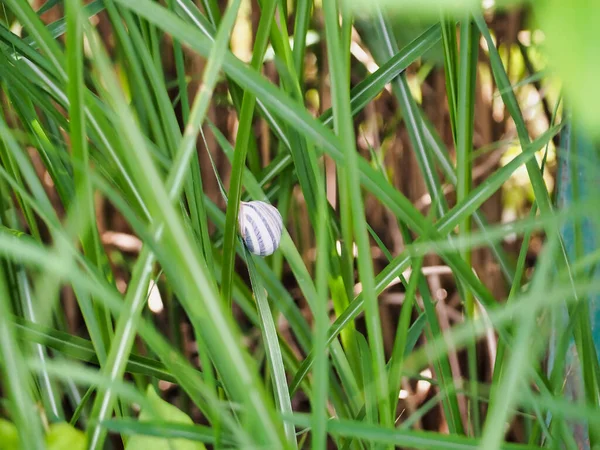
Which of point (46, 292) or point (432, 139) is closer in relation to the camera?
point (46, 292)

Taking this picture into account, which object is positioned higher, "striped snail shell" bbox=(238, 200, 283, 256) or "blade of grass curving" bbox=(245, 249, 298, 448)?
"striped snail shell" bbox=(238, 200, 283, 256)

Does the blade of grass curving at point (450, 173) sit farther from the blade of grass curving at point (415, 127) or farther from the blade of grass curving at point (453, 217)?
the blade of grass curving at point (453, 217)

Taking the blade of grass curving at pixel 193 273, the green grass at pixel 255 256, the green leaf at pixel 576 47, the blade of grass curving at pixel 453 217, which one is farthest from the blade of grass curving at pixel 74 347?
the green leaf at pixel 576 47

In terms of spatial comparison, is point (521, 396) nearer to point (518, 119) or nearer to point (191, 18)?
point (518, 119)

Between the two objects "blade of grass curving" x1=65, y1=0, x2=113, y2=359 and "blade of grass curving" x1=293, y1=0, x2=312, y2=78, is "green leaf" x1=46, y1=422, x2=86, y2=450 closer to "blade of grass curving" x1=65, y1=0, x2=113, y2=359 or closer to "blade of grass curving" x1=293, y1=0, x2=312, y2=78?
"blade of grass curving" x1=65, y1=0, x2=113, y2=359

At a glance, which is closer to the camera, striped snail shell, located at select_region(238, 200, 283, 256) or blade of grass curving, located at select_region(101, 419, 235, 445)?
blade of grass curving, located at select_region(101, 419, 235, 445)

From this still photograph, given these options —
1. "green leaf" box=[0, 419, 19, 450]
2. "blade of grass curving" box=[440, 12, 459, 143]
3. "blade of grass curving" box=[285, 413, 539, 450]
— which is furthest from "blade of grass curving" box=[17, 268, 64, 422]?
"blade of grass curving" box=[440, 12, 459, 143]

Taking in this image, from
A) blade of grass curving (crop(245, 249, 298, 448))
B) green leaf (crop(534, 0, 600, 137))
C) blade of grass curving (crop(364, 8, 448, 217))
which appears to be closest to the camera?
green leaf (crop(534, 0, 600, 137))

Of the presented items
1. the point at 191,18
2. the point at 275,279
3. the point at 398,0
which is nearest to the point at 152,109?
the point at 191,18
